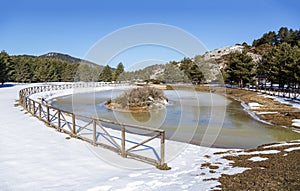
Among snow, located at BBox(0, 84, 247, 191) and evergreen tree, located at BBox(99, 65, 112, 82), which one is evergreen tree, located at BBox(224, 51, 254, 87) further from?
evergreen tree, located at BBox(99, 65, 112, 82)

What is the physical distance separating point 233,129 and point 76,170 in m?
12.2

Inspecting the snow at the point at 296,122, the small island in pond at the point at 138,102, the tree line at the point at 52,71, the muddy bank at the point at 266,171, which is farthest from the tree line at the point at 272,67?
the tree line at the point at 52,71

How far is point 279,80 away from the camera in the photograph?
4300 centimetres

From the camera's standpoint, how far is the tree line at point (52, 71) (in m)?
81.1

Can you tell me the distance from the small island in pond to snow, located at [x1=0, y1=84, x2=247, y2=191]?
16.9 metres

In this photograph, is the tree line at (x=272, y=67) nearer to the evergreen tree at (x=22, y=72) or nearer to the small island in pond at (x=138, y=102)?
the small island in pond at (x=138, y=102)

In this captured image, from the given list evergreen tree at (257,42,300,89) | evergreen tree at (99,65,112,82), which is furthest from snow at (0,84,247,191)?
evergreen tree at (99,65,112,82)

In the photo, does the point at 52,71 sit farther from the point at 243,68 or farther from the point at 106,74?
the point at 243,68

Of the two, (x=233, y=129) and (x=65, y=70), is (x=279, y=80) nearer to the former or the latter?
(x=233, y=129)

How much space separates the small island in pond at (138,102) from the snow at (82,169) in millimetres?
16943

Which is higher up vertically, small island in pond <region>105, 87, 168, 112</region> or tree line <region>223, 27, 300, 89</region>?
tree line <region>223, 27, 300, 89</region>

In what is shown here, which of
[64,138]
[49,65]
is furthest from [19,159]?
[49,65]

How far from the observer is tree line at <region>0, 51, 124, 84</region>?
8112cm

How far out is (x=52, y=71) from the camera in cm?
8888
